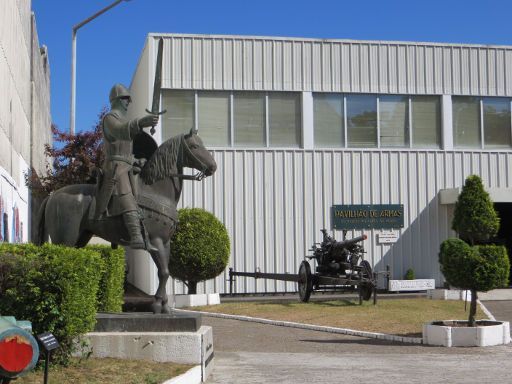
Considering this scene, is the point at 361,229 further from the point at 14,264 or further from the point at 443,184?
the point at 14,264

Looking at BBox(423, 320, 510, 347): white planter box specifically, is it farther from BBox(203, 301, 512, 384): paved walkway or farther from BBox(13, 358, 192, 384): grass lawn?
BBox(13, 358, 192, 384): grass lawn

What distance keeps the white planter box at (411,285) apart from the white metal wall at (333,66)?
6.23 m

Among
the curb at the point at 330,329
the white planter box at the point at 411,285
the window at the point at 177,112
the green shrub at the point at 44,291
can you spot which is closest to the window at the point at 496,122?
the white planter box at the point at 411,285

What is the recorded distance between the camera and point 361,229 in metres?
25.9

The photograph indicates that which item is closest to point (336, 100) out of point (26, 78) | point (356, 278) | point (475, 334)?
point (356, 278)

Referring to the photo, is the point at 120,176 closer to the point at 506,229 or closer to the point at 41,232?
the point at 41,232

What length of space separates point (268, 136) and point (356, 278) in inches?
280

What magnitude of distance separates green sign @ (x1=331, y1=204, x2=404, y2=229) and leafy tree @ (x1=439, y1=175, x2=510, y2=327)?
35.8 feet

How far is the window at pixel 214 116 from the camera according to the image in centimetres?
2533

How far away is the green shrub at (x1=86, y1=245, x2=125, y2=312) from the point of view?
12.6 metres

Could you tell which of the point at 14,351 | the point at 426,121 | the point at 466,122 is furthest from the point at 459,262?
the point at 466,122

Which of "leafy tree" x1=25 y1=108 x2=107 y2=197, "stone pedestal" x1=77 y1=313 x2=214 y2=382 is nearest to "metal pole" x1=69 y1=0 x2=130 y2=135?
"leafy tree" x1=25 y1=108 x2=107 y2=197

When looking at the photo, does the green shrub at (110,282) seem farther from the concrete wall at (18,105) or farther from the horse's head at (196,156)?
the concrete wall at (18,105)

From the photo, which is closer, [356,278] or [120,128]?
[120,128]
